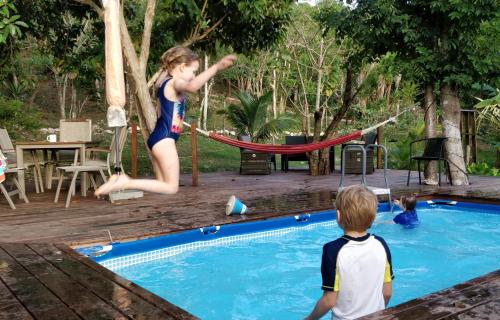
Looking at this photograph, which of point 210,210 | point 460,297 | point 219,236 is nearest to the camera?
point 460,297

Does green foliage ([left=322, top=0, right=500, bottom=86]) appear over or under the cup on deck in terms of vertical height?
over

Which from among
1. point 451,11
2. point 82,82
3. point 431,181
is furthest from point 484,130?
point 82,82

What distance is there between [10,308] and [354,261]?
1658 millimetres

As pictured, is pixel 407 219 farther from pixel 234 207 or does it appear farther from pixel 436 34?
pixel 436 34

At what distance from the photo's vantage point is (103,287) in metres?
2.64

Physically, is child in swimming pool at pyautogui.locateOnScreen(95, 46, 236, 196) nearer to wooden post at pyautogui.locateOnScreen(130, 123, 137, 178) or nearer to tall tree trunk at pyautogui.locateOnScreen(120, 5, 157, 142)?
tall tree trunk at pyautogui.locateOnScreen(120, 5, 157, 142)

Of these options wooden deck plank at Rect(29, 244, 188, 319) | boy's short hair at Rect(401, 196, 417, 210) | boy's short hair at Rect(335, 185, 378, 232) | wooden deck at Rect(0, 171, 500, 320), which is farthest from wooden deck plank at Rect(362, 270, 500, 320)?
boy's short hair at Rect(401, 196, 417, 210)

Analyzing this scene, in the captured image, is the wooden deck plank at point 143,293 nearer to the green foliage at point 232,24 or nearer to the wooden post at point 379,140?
the green foliage at point 232,24

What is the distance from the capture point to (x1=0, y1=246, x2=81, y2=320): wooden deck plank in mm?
2244

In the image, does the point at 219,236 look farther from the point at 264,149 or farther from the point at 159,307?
the point at 264,149

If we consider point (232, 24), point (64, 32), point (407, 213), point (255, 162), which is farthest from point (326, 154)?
point (64, 32)

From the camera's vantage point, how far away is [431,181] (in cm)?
781

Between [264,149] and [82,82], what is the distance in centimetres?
612

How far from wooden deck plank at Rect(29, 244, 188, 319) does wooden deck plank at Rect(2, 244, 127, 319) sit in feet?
0.12
